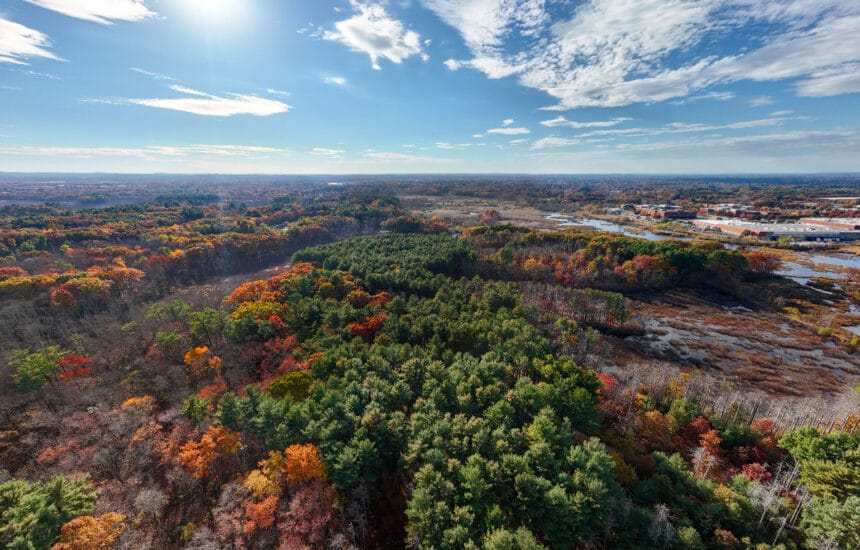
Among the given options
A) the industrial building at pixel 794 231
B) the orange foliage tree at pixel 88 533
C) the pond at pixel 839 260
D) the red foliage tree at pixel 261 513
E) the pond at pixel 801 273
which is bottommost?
the red foliage tree at pixel 261 513

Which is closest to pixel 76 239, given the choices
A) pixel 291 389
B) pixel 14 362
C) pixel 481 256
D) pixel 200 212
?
pixel 200 212

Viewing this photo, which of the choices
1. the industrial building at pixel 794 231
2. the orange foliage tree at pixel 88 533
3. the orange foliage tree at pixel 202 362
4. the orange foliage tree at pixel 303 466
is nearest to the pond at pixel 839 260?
the industrial building at pixel 794 231

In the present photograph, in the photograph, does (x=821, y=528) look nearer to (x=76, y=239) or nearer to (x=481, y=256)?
(x=481, y=256)

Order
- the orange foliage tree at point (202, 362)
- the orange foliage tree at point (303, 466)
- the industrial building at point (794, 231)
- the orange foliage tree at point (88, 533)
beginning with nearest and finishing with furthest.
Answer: the orange foliage tree at point (88, 533), the orange foliage tree at point (303, 466), the orange foliage tree at point (202, 362), the industrial building at point (794, 231)

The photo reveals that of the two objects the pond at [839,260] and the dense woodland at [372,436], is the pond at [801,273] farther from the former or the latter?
the dense woodland at [372,436]

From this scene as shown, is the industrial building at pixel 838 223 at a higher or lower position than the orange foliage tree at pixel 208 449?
higher

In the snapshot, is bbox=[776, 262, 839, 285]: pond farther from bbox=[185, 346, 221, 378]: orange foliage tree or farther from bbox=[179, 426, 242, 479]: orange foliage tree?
bbox=[185, 346, 221, 378]: orange foliage tree

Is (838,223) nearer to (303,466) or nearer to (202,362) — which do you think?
(303,466)
